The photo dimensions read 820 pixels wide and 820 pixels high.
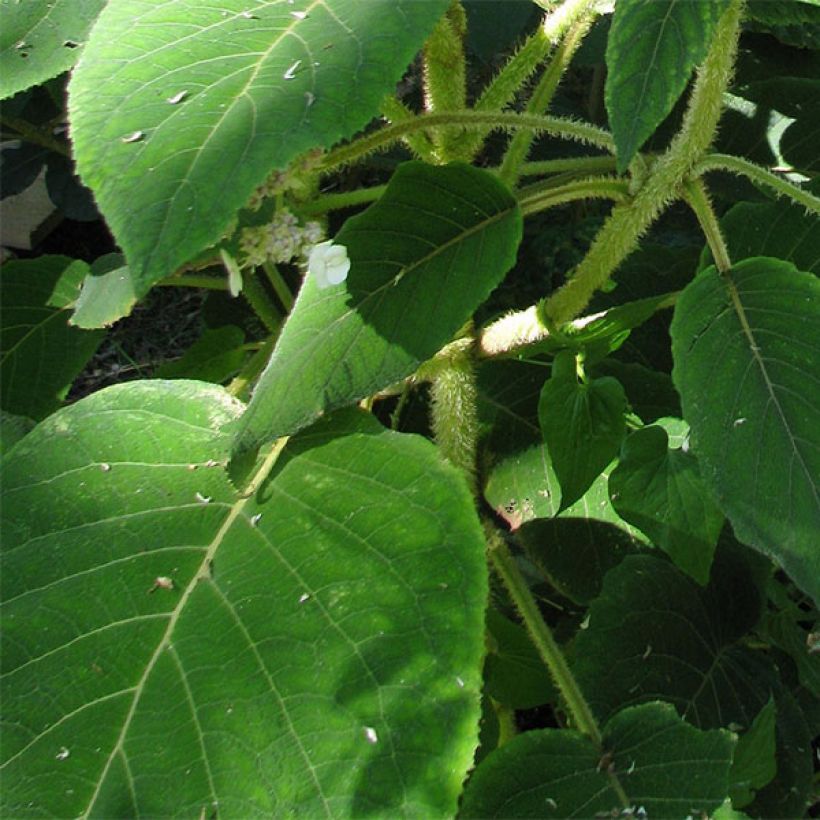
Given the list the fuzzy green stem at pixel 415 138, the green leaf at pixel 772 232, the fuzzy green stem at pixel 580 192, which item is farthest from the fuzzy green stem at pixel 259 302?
the green leaf at pixel 772 232

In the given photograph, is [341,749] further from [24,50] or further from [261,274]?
[261,274]

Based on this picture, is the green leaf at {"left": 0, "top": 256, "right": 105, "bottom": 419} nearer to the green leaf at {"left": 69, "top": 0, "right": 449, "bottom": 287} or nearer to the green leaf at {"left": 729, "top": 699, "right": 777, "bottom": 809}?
the green leaf at {"left": 69, "top": 0, "right": 449, "bottom": 287}

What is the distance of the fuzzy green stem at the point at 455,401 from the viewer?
3.51ft

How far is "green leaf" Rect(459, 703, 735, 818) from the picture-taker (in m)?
0.86

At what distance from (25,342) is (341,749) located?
28.8 inches

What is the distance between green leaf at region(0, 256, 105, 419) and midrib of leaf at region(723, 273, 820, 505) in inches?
28.4

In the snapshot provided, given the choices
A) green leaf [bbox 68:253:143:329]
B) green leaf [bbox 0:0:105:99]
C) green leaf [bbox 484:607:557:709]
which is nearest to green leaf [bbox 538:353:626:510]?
green leaf [bbox 484:607:557:709]

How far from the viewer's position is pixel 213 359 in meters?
1.25

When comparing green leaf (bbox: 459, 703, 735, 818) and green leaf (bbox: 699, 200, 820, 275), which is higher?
green leaf (bbox: 699, 200, 820, 275)

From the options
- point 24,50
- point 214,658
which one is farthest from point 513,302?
point 214,658

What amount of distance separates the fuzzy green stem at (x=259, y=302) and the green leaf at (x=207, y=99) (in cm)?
47

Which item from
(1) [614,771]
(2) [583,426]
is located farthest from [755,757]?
(2) [583,426]

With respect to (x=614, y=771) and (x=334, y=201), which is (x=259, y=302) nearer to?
(x=334, y=201)

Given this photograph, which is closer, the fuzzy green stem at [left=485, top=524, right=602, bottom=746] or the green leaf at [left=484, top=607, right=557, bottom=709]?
the fuzzy green stem at [left=485, top=524, right=602, bottom=746]
